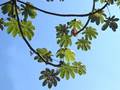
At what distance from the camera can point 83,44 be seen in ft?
21.8

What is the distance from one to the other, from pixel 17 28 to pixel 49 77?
3.40 feet

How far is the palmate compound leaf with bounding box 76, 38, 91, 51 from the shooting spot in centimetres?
657

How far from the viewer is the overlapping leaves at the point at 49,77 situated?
19.8 ft

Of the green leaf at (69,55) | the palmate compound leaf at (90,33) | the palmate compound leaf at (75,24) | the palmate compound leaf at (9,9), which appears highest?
the palmate compound leaf at (75,24)

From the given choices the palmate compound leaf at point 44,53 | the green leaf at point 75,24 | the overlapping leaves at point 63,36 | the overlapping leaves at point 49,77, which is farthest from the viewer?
the green leaf at point 75,24

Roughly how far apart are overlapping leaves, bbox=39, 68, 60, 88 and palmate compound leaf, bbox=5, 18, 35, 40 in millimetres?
822

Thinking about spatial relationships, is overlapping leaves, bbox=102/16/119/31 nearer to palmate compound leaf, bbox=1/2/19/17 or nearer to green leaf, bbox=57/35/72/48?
green leaf, bbox=57/35/72/48

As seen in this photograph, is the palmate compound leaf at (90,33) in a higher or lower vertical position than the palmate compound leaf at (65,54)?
higher

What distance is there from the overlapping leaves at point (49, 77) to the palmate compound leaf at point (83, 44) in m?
0.84

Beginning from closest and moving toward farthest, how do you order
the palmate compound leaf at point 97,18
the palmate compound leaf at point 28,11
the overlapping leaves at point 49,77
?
the palmate compound leaf at point 28,11, the palmate compound leaf at point 97,18, the overlapping leaves at point 49,77

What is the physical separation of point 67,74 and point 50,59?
1.32ft

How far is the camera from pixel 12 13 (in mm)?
5523

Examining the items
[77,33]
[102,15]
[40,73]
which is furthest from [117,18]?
[40,73]

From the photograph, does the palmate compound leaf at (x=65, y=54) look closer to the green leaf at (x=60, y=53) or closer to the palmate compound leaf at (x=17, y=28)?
the green leaf at (x=60, y=53)
